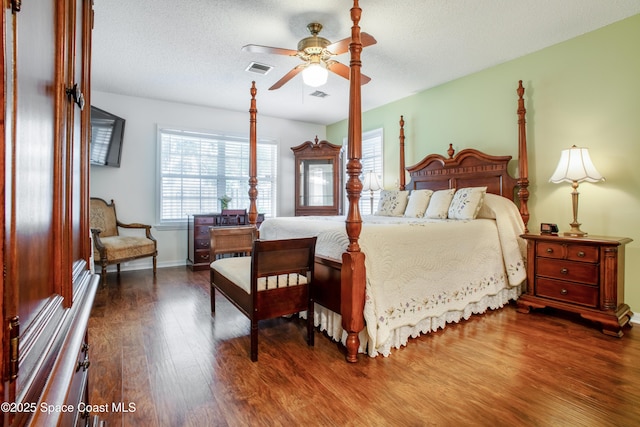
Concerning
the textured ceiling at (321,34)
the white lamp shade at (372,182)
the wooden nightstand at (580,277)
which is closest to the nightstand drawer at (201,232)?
the textured ceiling at (321,34)

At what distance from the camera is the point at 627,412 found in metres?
1.55

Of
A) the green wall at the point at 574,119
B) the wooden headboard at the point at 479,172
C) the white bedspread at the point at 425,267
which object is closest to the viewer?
the white bedspread at the point at 425,267

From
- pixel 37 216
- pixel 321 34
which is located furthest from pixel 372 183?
pixel 37 216

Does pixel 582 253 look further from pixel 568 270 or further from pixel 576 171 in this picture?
pixel 576 171

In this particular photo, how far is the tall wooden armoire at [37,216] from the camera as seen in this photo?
15.8 inches

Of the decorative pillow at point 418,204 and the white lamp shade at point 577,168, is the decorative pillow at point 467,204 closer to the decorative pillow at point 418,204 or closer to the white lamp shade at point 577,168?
the decorative pillow at point 418,204

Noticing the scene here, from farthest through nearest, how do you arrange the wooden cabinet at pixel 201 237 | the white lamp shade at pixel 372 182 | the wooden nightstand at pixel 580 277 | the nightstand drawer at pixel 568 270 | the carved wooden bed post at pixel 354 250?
the white lamp shade at pixel 372 182 < the wooden cabinet at pixel 201 237 < the nightstand drawer at pixel 568 270 < the wooden nightstand at pixel 580 277 < the carved wooden bed post at pixel 354 250

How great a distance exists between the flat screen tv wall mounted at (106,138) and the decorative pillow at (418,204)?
415 cm

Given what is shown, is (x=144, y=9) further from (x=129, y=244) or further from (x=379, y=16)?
(x=129, y=244)

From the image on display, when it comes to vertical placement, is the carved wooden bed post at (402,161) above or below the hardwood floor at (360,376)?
above

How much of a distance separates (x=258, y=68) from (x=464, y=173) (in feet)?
9.16

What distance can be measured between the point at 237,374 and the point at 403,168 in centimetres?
367

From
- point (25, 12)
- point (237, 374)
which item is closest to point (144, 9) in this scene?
point (25, 12)

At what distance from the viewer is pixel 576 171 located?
2.73 meters
